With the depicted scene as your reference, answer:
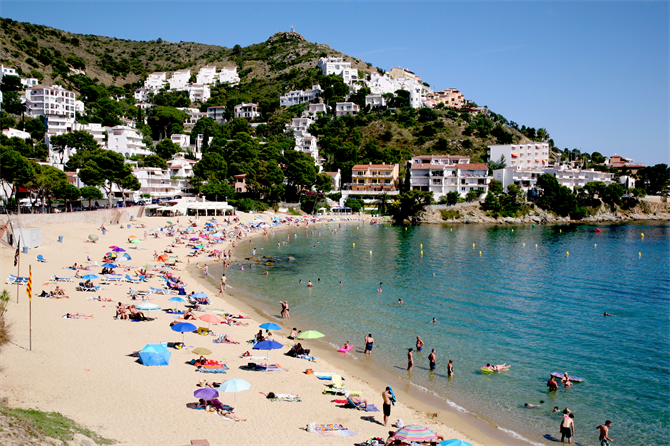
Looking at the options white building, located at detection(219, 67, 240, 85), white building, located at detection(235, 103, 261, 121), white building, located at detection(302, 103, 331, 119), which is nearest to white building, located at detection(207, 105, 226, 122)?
white building, located at detection(235, 103, 261, 121)

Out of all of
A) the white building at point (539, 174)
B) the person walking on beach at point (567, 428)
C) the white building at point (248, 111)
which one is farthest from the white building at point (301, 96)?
the person walking on beach at point (567, 428)

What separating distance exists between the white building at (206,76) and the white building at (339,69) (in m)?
46.6

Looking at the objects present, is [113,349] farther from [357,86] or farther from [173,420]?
[357,86]

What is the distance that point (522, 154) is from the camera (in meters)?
107

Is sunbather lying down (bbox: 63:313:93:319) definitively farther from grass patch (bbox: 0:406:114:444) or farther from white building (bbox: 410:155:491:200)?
white building (bbox: 410:155:491:200)

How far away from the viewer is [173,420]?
11.7 m

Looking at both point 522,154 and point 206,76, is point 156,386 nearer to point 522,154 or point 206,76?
point 522,154

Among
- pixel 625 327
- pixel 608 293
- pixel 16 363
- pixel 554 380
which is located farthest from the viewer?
pixel 608 293

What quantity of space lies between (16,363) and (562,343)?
22.4 metres

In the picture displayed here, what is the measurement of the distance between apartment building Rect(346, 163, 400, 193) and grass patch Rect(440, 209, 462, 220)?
46.7 feet

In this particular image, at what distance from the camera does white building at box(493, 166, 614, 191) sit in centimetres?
9156

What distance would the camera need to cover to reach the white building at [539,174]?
91562 mm

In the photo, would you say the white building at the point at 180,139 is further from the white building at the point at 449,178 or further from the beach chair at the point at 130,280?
the beach chair at the point at 130,280

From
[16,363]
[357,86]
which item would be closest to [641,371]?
[16,363]
